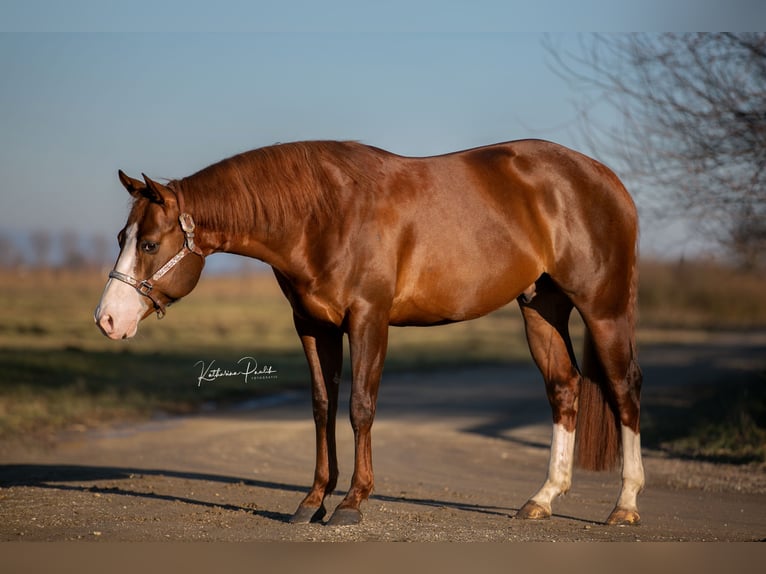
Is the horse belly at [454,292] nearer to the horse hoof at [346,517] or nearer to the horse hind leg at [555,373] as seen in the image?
the horse hind leg at [555,373]

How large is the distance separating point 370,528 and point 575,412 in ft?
6.01

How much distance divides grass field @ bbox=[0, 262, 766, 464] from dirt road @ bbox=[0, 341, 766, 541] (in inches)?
44.2

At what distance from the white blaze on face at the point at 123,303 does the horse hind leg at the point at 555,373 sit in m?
2.65

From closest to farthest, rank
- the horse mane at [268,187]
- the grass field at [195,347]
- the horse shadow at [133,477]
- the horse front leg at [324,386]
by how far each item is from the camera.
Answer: the horse mane at [268,187]
the horse front leg at [324,386]
the horse shadow at [133,477]
the grass field at [195,347]

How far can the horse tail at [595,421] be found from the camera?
248 inches

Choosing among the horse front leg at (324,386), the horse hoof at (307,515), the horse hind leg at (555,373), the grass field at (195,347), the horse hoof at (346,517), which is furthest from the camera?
the grass field at (195,347)

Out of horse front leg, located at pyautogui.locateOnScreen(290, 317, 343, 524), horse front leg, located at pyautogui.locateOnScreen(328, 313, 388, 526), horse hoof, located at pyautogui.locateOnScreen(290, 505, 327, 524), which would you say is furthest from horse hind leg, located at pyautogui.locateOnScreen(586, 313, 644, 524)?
horse hoof, located at pyautogui.locateOnScreen(290, 505, 327, 524)

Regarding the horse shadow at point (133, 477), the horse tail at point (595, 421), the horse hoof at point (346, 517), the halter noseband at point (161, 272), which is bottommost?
the horse shadow at point (133, 477)

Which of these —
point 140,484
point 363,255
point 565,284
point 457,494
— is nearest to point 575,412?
point 565,284

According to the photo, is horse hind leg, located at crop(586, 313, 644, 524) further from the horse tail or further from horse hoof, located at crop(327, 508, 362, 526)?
horse hoof, located at crop(327, 508, 362, 526)

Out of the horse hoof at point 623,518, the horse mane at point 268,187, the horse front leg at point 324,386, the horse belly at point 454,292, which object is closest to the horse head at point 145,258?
the horse mane at point 268,187

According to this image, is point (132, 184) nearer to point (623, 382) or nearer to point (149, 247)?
point (149, 247)

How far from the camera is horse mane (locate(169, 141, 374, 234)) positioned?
5410mm

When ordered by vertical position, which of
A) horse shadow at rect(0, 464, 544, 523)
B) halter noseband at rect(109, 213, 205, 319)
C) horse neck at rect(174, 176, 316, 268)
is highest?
horse neck at rect(174, 176, 316, 268)
